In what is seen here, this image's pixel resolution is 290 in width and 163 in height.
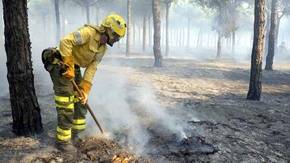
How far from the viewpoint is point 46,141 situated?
5.21m

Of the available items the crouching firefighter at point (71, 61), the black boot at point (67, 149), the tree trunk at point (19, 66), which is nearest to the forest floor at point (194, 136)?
the black boot at point (67, 149)

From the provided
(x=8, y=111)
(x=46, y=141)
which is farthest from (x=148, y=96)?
(x=46, y=141)

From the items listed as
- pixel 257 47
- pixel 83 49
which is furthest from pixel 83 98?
pixel 257 47

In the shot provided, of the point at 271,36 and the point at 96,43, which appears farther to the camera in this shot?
the point at 271,36

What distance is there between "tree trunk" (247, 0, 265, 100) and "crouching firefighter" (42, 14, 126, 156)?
18.7 feet

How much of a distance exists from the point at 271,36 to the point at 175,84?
9.60m

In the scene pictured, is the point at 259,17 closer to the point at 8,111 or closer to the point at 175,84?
the point at 175,84

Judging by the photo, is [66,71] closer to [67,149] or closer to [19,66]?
[19,66]

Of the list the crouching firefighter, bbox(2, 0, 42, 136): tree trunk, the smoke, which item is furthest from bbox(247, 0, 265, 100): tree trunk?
bbox(2, 0, 42, 136): tree trunk

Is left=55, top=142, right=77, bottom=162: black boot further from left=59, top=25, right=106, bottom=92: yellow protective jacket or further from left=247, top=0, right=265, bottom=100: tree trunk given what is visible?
left=247, top=0, right=265, bottom=100: tree trunk

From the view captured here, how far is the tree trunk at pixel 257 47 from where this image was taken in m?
9.30

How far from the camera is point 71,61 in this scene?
4.80 metres

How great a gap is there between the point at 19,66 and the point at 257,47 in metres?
6.84

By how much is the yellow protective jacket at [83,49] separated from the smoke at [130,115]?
1241 millimetres
